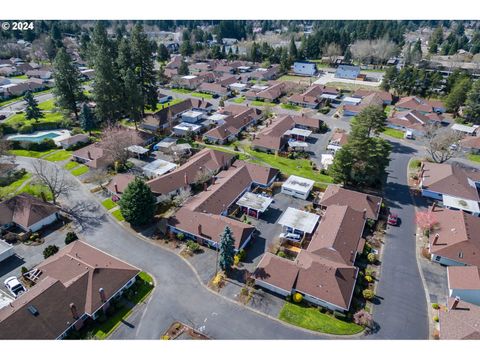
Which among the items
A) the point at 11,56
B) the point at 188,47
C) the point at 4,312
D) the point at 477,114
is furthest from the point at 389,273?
the point at 11,56

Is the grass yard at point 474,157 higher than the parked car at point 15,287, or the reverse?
the grass yard at point 474,157

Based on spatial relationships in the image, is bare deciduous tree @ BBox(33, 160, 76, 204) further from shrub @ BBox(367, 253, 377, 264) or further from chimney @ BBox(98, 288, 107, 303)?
shrub @ BBox(367, 253, 377, 264)

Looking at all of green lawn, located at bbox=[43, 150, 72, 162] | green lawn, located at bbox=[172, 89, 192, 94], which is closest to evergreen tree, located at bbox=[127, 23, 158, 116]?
green lawn, located at bbox=[43, 150, 72, 162]

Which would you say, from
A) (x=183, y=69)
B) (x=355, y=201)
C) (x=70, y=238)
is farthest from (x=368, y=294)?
(x=183, y=69)

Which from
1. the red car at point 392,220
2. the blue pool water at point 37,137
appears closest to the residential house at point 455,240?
the red car at point 392,220

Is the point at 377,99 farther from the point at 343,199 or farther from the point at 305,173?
the point at 343,199

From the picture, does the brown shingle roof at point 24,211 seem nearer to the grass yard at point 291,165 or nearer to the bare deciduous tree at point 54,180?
the bare deciduous tree at point 54,180
